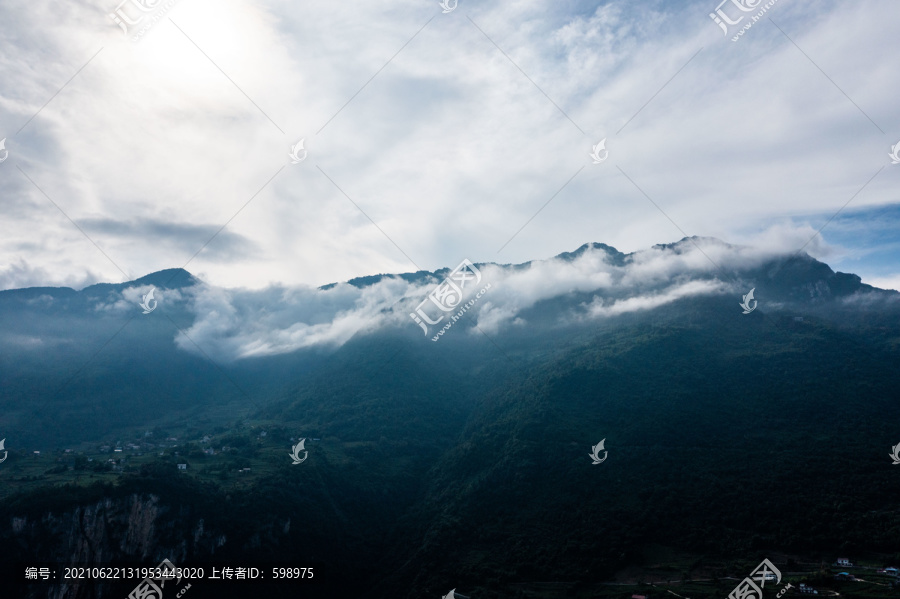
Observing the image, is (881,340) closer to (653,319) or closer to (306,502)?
(653,319)

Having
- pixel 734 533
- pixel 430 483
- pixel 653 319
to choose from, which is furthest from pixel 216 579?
pixel 653 319

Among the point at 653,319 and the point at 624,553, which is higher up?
the point at 653,319

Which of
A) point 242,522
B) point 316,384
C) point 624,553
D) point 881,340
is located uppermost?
point 316,384
